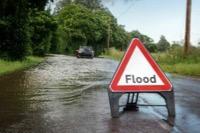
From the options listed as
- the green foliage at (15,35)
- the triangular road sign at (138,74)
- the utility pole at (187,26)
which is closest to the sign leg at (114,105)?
the triangular road sign at (138,74)

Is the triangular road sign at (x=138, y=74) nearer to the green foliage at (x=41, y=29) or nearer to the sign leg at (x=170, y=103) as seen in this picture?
the sign leg at (x=170, y=103)

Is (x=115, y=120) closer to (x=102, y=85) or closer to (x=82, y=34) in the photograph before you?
(x=102, y=85)

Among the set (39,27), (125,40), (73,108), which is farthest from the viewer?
(125,40)

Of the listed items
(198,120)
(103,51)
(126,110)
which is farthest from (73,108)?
(103,51)

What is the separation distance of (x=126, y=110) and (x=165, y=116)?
1.05 metres

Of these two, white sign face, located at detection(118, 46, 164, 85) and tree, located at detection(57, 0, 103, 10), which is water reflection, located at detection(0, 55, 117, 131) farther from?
tree, located at detection(57, 0, 103, 10)

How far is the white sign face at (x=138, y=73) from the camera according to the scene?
11.2 meters

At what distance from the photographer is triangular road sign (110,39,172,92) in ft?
36.7

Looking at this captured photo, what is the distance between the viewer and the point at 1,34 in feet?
109

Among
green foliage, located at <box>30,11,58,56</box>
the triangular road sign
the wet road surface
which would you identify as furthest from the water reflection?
green foliage, located at <box>30,11,58,56</box>

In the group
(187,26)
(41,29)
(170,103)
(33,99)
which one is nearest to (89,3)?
(41,29)

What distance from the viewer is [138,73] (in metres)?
11.4

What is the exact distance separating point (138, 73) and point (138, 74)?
26 mm

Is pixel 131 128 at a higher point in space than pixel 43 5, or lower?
lower
